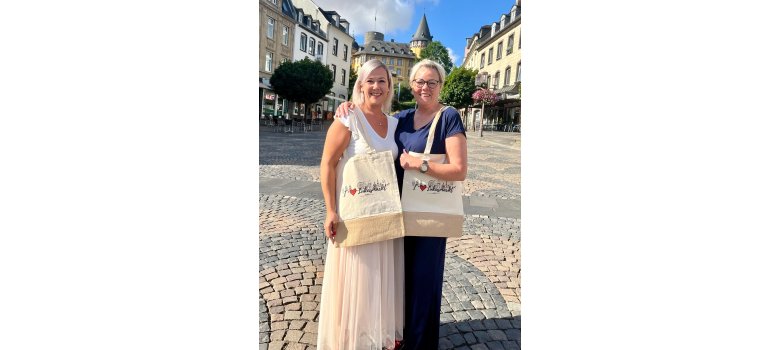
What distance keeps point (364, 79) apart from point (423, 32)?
1.46ft

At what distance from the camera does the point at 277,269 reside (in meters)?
2.18

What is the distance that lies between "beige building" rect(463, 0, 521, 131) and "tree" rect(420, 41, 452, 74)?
100mm

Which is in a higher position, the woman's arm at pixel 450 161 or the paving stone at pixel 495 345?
the woman's arm at pixel 450 161

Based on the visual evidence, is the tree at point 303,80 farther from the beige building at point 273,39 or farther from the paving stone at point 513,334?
the paving stone at point 513,334

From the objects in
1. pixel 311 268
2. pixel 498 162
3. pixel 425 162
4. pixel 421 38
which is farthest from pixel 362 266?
pixel 421 38

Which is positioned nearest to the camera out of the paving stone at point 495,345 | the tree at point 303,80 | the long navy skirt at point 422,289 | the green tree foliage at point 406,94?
the green tree foliage at point 406,94

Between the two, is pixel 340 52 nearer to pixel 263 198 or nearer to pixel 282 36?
pixel 282 36

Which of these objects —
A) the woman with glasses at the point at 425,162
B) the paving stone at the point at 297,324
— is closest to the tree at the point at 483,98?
the woman with glasses at the point at 425,162

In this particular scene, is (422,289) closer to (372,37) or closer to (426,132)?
(426,132)

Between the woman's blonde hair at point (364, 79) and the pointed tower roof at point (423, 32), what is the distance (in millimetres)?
306

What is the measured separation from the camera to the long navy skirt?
5.50ft

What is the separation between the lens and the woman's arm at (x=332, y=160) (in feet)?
4.88

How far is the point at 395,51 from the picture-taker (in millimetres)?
1621

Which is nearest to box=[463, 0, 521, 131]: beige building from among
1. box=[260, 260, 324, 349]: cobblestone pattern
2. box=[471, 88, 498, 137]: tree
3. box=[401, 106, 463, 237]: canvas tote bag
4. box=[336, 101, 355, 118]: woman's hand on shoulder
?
box=[471, 88, 498, 137]: tree
